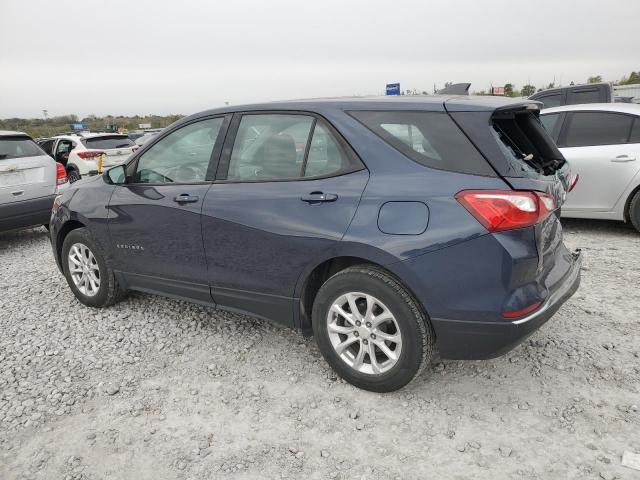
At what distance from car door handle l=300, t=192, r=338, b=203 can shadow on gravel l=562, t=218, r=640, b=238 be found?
15.1ft

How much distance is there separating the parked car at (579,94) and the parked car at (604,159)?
12.3ft

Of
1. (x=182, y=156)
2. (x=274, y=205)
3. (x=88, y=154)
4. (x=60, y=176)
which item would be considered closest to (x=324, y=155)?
(x=274, y=205)

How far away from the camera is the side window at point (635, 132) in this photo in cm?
566

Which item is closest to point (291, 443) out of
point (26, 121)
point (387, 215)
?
point (387, 215)

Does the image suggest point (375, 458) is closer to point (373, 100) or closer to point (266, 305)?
point (266, 305)

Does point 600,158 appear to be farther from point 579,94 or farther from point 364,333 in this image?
point 579,94

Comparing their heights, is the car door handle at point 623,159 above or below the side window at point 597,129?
below

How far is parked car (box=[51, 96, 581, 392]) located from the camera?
8.04 ft

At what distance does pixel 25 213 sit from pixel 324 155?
5452 millimetres

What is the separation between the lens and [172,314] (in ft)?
13.8

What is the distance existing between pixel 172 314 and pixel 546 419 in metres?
2.90

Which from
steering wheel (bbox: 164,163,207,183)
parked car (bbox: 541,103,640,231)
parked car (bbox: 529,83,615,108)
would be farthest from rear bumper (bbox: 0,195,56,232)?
parked car (bbox: 529,83,615,108)

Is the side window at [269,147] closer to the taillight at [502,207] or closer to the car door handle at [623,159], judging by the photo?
the taillight at [502,207]

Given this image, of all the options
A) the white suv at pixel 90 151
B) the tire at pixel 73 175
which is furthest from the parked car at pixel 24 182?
the tire at pixel 73 175
